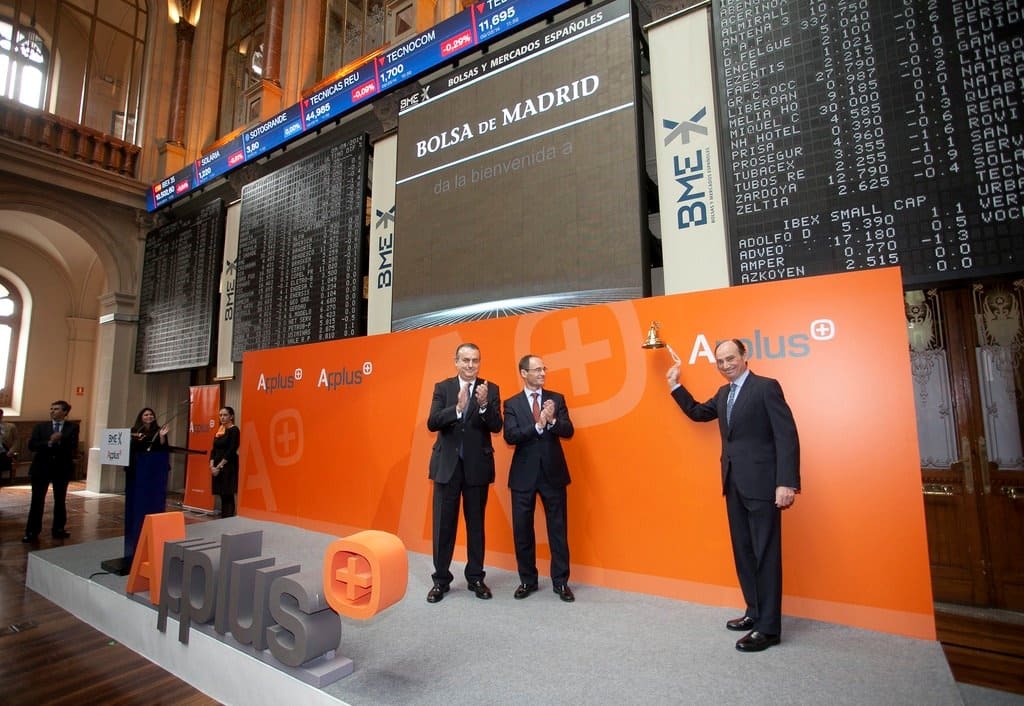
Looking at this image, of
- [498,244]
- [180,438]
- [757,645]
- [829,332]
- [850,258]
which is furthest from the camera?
[180,438]

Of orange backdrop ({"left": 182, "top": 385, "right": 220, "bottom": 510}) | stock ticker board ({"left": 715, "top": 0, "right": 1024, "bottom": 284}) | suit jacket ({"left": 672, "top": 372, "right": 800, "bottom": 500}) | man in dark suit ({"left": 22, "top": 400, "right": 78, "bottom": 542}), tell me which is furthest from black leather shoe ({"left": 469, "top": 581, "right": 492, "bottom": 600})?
orange backdrop ({"left": 182, "top": 385, "right": 220, "bottom": 510})

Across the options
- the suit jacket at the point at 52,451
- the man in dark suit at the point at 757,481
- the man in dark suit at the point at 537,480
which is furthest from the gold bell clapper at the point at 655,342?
the suit jacket at the point at 52,451

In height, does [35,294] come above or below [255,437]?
above

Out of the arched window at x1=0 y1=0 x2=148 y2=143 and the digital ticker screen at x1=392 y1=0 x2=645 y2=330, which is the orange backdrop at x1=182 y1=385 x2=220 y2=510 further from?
the arched window at x1=0 y1=0 x2=148 y2=143

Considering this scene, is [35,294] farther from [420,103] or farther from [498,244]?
[498,244]

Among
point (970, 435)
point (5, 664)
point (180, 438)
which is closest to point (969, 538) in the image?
point (970, 435)

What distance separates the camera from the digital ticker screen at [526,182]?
402cm

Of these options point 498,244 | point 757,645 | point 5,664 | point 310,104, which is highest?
point 310,104

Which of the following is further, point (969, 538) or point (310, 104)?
point (310, 104)

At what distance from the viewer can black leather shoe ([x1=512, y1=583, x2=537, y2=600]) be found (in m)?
2.94

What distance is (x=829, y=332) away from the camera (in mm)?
2746

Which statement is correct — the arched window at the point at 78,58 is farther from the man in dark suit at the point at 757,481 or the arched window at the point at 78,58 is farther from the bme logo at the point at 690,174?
the man in dark suit at the point at 757,481

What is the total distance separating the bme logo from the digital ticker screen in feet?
1.49

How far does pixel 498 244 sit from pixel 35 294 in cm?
1299
